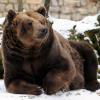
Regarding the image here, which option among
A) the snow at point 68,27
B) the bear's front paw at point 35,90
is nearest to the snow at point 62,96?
the bear's front paw at point 35,90

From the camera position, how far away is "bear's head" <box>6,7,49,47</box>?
570 cm

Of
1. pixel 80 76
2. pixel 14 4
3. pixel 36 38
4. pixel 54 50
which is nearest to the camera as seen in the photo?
pixel 36 38

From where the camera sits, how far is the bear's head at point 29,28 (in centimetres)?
570

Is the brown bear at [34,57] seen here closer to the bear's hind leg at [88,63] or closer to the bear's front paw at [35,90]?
the bear's front paw at [35,90]

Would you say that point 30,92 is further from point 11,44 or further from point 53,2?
point 53,2

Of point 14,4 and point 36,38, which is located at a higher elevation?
point 36,38

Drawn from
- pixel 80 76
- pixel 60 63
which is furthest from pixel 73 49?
pixel 60 63

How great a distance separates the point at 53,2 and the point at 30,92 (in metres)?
17.7

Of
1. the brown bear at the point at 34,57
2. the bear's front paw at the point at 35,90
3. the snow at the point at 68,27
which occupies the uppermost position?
the brown bear at the point at 34,57

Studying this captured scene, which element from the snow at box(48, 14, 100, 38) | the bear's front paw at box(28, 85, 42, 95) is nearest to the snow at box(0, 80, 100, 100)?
the bear's front paw at box(28, 85, 42, 95)

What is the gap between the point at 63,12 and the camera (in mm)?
23531

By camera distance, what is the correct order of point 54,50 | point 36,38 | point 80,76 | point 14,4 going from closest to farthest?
point 36,38 < point 54,50 < point 80,76 < point 14,4

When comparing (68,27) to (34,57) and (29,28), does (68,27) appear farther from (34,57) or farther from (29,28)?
(29,28)

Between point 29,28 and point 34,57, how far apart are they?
0.42m
